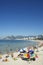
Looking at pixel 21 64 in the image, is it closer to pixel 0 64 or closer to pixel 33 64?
pixel 33 64

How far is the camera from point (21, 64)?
14.4 metres

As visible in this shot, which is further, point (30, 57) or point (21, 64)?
point (30, 57)

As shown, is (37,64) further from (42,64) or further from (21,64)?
(21,64)

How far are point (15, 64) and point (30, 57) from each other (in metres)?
3.03

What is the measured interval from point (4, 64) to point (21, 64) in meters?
1.76

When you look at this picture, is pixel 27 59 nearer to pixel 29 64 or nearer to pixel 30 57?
pixel 30 57

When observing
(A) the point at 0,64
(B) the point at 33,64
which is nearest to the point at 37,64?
(B) the point at 33,64

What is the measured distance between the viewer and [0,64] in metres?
14.5

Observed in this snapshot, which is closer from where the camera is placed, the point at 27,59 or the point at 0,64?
the point at 0,64

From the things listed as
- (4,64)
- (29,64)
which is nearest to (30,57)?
(29,64)

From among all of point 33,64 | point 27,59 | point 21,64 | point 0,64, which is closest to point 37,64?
point 33,64

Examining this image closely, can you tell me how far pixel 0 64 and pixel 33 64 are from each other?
3396 millimetres

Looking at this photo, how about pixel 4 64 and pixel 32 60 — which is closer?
pixel 4 64

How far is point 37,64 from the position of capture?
14.2 metres
